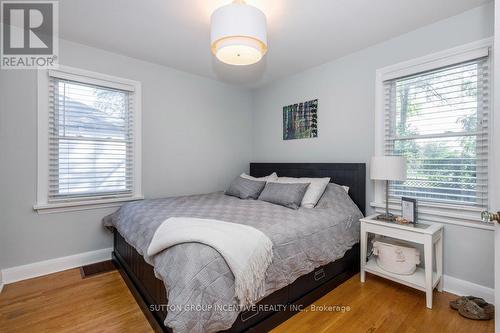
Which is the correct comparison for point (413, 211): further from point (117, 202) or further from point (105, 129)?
point (105, 129)

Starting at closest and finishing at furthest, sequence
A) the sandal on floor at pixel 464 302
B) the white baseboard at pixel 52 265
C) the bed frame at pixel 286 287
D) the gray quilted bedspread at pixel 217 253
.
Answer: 1. the gray quilted bedspread at pixel 217 253
2. the bed frame at pixel 286 287
3. the sandal on floor at pixel 464 302
4. the white baseboard at pixel 52 265

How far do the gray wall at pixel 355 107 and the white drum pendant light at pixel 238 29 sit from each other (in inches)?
58.9

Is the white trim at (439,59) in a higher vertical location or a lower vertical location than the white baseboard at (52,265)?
higher

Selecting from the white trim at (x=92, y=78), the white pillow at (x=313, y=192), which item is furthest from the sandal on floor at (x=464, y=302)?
the white trim at (x=92, y=78)

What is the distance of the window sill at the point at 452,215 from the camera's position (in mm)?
1986

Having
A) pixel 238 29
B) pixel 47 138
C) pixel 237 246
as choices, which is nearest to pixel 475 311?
pixel 237 246

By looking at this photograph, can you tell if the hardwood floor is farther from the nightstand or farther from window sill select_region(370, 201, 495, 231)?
window sill select_region(370, 201, 495, 231)

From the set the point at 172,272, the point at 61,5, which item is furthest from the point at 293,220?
the point at 61,5

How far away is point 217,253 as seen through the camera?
1356 millimetres

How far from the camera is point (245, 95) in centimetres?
413

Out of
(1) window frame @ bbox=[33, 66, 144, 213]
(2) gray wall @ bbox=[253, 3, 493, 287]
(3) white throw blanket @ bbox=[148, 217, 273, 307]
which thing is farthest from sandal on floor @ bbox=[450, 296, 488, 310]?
(1) window frame @ bbox=[33, 66, 144, 213]

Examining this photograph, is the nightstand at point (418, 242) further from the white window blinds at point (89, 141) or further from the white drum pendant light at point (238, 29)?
the white window blinds at point (89, 141)

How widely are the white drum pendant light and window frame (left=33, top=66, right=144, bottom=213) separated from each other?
5.41ft

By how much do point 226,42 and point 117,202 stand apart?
7.37 ft
